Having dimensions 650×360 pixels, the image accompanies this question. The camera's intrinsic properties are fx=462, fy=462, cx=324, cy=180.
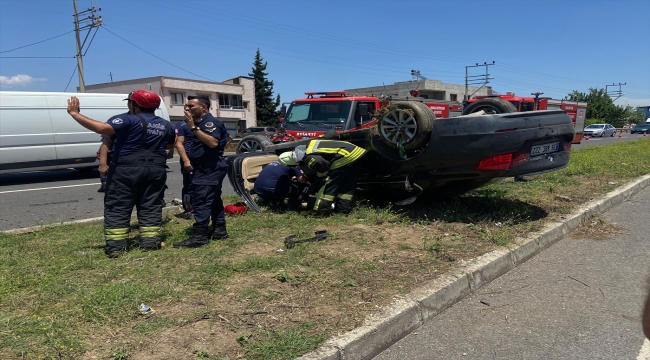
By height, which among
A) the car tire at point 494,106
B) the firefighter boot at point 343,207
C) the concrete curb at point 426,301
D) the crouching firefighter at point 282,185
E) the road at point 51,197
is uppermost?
the car tire at point 494,106

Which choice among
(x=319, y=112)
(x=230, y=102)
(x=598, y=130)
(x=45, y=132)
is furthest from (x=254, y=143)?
(x=230, y=102)

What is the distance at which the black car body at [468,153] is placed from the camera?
4.73 metres

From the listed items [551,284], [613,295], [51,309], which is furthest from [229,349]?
[613,295]

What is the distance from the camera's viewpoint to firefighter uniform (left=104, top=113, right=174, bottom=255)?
425cm

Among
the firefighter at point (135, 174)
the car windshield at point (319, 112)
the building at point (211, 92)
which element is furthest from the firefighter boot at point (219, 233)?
the building at point (211, 92)

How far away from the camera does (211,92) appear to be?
161 feet

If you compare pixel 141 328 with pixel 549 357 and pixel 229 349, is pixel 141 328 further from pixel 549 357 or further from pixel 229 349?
pixel 549 357

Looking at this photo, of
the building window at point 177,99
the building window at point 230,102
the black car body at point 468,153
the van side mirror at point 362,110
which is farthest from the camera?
the building window at point 230,102

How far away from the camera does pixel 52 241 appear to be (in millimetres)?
4906

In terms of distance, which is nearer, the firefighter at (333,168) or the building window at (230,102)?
the firefighter at (333,168)

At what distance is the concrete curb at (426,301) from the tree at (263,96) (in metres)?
55.9

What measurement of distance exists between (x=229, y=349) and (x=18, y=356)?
3.59 feet

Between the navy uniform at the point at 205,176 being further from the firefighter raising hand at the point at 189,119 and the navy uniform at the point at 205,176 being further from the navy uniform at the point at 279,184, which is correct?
the navy uniform at the point at 279,184

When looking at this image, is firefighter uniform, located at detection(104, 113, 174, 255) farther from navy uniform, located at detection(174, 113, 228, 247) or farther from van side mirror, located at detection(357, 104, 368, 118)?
van side mirror, located at detection(357, 104, 368, 118)
